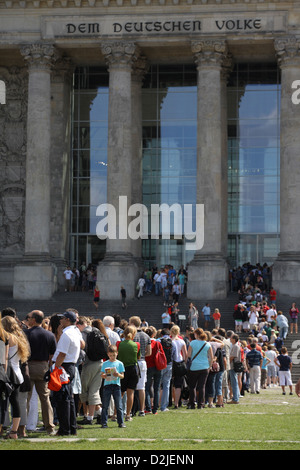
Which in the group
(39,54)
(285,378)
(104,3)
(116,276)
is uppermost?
(104,3)

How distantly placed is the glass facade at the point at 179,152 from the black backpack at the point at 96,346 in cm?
3278

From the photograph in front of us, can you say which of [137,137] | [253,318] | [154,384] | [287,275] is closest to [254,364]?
[154,384]

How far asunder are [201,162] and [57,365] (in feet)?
98.7

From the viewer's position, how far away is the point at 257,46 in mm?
47156

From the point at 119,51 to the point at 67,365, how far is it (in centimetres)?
3133

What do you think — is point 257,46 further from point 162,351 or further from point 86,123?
point 162,351

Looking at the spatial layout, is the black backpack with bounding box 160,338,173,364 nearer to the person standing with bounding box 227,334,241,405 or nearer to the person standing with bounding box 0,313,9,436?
the person standing with bounding box 227,334,241,405

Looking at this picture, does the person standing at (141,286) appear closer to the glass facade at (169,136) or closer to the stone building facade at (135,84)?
the stone building facade at (135,84)

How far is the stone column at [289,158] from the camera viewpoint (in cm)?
4491

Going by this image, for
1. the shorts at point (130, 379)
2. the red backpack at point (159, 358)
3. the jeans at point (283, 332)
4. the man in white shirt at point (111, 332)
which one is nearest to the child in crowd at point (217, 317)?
the jeans at point (283, 332)

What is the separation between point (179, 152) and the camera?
5156cm

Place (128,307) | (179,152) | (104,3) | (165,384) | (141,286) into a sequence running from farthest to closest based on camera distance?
(179,152), (104,3), (141,286), (128,307), (165,384)

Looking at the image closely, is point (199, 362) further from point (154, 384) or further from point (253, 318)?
point (253, 318)
